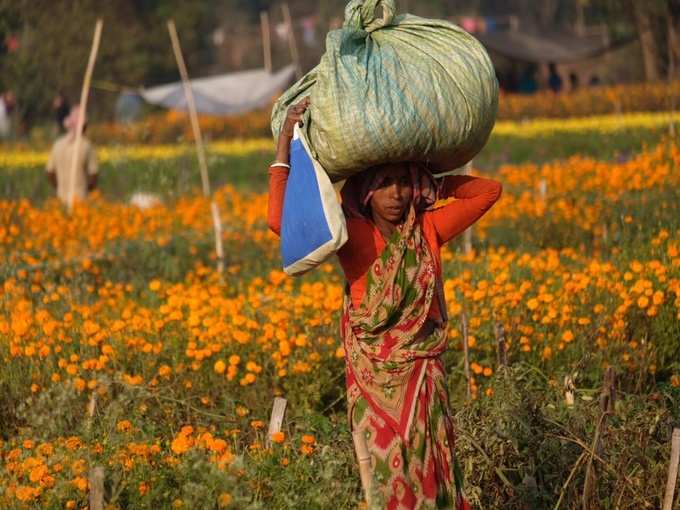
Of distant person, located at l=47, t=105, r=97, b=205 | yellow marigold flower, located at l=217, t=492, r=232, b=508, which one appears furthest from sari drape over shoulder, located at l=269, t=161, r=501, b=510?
distant person, located at l=47, t=105, r=97, b=205

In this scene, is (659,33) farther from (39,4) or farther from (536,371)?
(536,371)

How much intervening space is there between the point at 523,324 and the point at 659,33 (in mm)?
19680

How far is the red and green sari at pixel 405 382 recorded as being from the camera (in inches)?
159

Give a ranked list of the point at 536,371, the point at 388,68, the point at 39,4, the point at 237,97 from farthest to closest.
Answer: the point at 237,97, the point at 39,4, the point at 536,371, the point at 388,68

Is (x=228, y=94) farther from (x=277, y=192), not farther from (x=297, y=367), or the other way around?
(x=277, y=192)

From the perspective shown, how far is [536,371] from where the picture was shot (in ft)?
19.6

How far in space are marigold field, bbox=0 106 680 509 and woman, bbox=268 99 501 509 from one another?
214 millimetres

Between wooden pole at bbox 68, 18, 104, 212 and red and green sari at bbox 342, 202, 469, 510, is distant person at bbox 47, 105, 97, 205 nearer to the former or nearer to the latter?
wooden pole at bbox 68, 18, 104, 212

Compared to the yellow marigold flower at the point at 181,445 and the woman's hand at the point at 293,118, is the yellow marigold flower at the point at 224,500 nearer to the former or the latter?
the yellow marigold flower at the point at 181,445

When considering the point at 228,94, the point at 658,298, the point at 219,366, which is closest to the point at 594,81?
the point at 228,94

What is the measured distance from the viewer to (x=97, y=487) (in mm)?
3668

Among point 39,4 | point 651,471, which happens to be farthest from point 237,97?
point 651,471

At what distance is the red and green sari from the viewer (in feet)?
13.3

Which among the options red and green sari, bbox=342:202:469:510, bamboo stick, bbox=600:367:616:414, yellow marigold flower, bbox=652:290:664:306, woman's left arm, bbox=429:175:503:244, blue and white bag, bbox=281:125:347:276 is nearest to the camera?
blue and white bag, bbox=281:125:347:276
